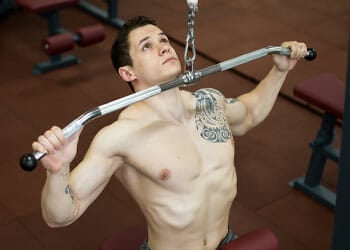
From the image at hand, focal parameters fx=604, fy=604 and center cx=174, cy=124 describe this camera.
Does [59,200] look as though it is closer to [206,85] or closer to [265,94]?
[265,94]

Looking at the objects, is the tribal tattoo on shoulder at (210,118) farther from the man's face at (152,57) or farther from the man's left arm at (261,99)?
the man's face at (152,57)

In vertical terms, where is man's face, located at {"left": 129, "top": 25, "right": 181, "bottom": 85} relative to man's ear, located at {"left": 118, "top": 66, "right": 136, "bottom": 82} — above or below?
above

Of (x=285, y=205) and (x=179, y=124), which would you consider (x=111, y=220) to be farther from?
(x=179, y=124)

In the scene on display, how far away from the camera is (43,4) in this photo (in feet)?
11.6

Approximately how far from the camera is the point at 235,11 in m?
4.59

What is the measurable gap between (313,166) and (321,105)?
33cm

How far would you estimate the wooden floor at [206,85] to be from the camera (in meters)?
2.58

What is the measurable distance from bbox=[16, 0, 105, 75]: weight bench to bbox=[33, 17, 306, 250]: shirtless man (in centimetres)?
197

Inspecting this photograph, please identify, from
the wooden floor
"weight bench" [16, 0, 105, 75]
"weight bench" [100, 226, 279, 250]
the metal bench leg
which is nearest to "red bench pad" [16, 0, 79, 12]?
"weight bench" [16, 0, 105, 75]

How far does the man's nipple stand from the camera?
153 centimetres

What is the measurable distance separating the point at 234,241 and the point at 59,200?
552 millimetres

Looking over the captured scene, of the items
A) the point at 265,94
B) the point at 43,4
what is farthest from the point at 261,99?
the point at 43,4

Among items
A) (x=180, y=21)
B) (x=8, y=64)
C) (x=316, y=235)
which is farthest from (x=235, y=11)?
(x=316, y=235)

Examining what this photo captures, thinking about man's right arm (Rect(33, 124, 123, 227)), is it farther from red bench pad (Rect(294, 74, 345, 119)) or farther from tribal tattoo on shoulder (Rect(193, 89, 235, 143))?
red bench pad (Rect(294, 74, 345, 119))
